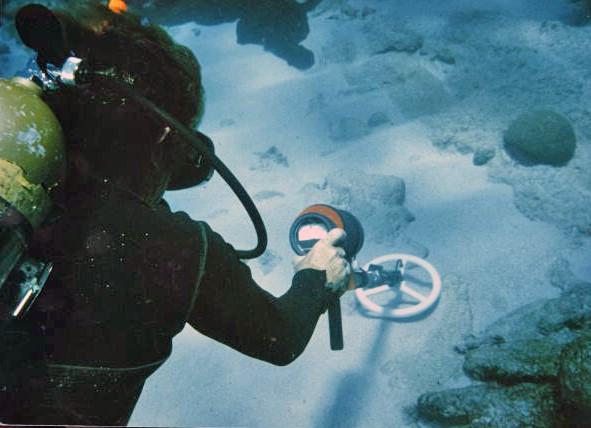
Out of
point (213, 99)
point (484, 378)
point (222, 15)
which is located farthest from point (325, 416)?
point (222, 15)

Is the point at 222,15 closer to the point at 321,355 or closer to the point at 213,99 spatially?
the point at 213,99

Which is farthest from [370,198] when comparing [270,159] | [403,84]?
[403,84]

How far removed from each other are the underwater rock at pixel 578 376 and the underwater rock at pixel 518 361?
358 mm

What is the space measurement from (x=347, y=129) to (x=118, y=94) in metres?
3.67

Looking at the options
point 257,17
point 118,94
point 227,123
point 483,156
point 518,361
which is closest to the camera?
point 118,94

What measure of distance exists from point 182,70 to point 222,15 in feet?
22.2

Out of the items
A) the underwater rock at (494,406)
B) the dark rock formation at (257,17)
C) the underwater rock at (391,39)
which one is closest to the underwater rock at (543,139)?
the underwater rock at (391,39)

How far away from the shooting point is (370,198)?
3758mm

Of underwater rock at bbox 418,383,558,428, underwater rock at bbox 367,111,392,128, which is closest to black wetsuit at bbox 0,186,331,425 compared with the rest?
underwater rock at bbox 418,383,558,428

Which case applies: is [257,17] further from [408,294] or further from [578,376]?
[578,376]

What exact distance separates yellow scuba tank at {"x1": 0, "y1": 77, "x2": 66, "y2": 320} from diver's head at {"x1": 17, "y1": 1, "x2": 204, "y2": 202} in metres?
0.15

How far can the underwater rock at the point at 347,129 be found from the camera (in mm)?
4473

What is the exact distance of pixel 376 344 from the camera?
2.84 metres

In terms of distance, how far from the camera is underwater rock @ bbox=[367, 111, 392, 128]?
4457 millimetres
